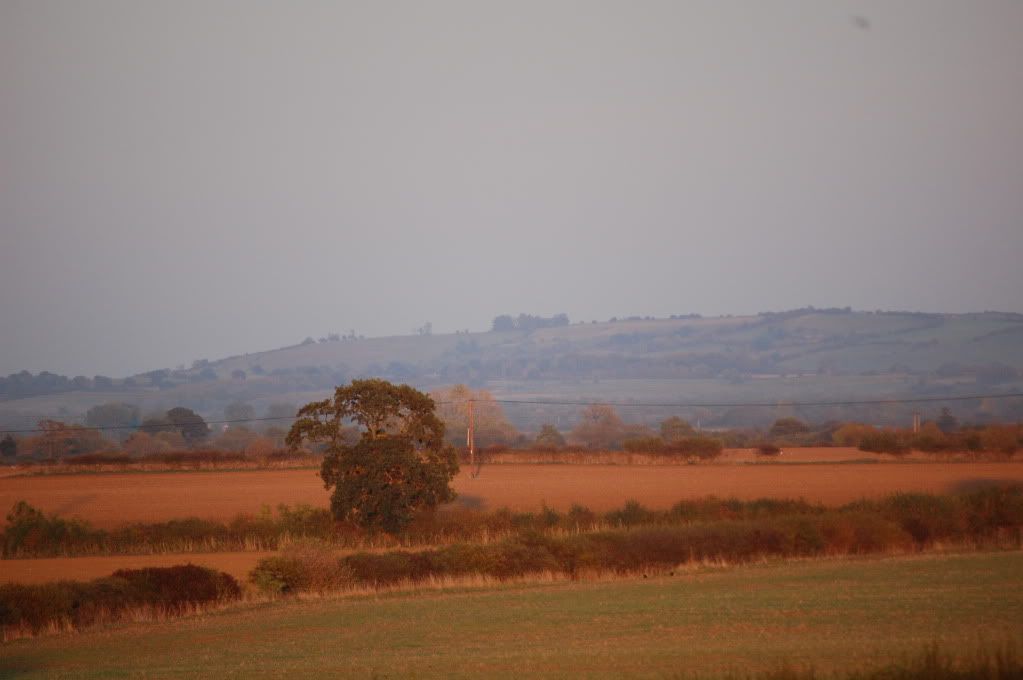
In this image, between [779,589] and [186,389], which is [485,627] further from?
[186,389]

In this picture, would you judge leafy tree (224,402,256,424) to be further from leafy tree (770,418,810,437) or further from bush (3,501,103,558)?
bush (3,501,103,558)

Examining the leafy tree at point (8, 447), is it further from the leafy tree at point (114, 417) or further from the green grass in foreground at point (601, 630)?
the green grass in foreground at point (601, 630)

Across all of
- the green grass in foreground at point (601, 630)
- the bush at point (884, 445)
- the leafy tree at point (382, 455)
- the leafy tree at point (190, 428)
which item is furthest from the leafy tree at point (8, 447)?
the green grass in foreground at point (601, 630)

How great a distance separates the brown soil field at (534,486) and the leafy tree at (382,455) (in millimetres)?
6729

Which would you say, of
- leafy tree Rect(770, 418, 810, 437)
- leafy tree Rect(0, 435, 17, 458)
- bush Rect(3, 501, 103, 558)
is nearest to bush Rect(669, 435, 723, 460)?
leafy tree Rect(770, 418, 810, 437)

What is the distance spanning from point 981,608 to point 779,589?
3672 mm

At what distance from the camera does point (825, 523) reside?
2427cm

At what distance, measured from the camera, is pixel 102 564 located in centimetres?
2609

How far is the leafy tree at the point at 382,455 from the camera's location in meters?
27.2

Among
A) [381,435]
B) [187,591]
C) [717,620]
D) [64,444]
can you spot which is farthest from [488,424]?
[717,620]

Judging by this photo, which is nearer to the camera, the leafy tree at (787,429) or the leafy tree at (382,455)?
the leafy tree at (382,455)

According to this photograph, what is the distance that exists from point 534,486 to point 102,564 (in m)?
18.9

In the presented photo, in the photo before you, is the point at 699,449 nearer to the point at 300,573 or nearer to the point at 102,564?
the point at 102,564

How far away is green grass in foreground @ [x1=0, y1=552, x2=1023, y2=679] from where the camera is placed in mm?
11766
